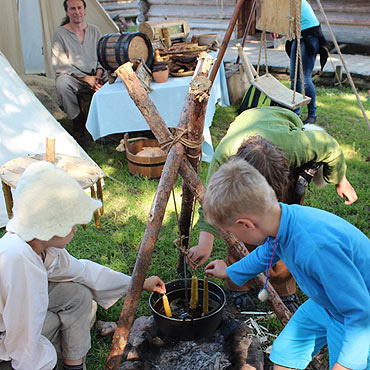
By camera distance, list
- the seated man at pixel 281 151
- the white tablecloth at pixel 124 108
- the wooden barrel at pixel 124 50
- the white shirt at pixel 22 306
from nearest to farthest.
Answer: the white shirt at pixel 22 306 < the seated man at pixel 281 151 < the white tablecloth at pixel 124 108 < the wooden barrel at pixel 124 50

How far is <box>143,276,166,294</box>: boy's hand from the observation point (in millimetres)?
2416

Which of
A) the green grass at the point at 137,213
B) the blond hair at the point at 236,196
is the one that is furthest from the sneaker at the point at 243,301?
the blond hair at the point at 236,196

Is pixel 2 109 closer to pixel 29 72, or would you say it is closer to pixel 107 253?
pixel 107 253

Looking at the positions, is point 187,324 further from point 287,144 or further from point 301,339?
point 287,144

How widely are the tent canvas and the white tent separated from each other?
2827 millimetres

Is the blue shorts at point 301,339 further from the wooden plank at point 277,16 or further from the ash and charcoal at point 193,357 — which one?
the wooden plank at point 277,16

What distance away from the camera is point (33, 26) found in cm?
856

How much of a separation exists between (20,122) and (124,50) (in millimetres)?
1563

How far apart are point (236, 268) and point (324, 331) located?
48 centimetres

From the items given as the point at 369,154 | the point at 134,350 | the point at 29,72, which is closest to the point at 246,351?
the point at 134,350

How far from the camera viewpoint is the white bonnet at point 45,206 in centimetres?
192

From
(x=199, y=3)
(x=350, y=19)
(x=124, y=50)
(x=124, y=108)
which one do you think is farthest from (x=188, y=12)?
(x=124, y=108)

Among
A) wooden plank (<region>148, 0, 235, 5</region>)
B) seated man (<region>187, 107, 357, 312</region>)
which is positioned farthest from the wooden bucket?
wooden plank (<region>148, 0, 235, 5</region>)

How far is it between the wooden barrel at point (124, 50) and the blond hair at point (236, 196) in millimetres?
3762
